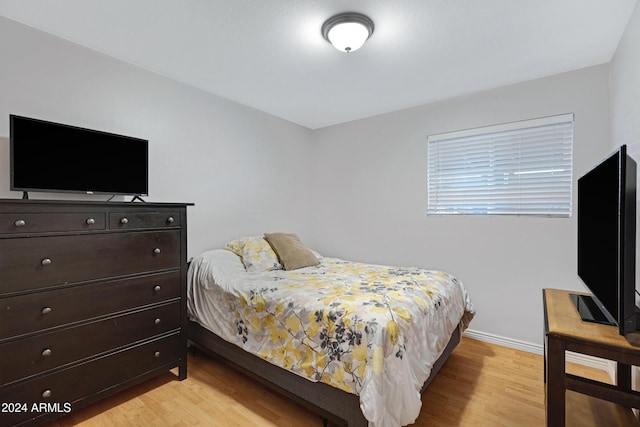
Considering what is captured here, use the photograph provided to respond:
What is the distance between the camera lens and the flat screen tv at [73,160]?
1.70 m

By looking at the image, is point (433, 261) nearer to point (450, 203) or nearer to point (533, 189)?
point (450, 203)

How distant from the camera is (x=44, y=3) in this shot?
1.68 meters

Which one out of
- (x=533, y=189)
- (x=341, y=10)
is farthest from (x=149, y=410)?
(x=533, y=189)

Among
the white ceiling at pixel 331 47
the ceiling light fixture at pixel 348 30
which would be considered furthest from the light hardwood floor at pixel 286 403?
the ceiling light fixture at pixel 348 30

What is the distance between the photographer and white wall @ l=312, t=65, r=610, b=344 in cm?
244

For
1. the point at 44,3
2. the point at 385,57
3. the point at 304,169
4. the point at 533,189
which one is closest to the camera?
the point at 44,3

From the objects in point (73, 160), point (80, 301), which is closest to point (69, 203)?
point (73, 160)

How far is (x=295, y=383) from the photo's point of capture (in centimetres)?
175

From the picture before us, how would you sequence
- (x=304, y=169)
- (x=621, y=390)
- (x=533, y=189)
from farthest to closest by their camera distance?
(x=304, y=169) → (x=533, y=189) → (x=621, y=390)

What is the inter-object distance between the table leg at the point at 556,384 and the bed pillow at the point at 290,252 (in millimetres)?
1963

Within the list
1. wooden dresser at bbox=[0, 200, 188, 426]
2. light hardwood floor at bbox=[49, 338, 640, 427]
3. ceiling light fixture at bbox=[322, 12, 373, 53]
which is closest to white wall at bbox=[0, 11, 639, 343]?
wooden dresser at bbox=[0, 200, 188, 426]

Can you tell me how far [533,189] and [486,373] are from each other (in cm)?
159

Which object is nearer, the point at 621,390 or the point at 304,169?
the point at 621,390

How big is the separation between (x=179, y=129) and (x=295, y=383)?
7.48 feet
